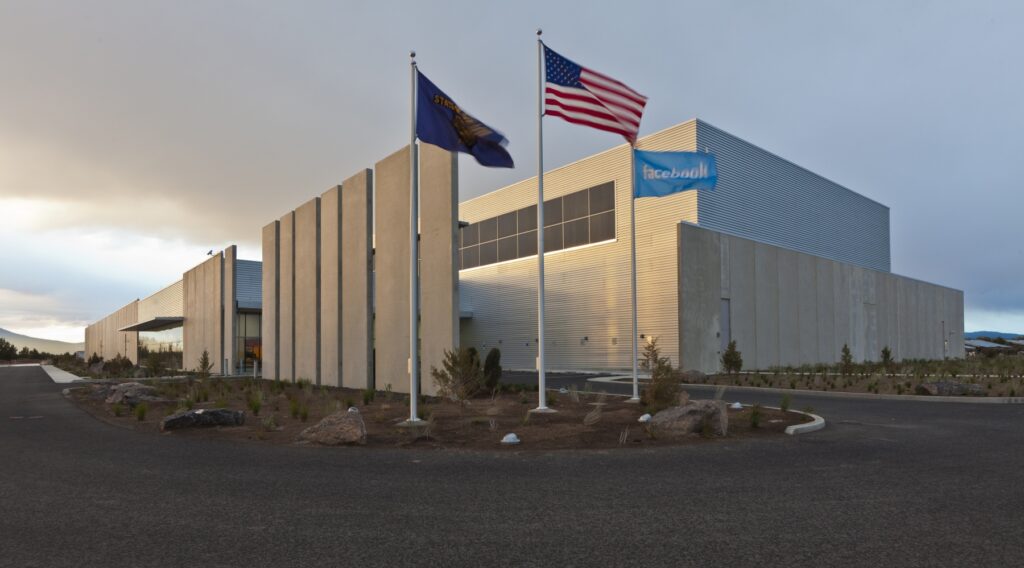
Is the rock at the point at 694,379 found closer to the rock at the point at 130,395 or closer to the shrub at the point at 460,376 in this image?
the shrub at the point at 460,376

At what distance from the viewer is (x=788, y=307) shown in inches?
1587

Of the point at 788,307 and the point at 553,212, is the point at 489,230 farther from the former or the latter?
the point at 788,307

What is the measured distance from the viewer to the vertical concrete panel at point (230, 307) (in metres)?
40.1

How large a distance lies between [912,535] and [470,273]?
4649 cm

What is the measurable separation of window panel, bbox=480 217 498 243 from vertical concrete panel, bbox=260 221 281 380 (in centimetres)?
2033

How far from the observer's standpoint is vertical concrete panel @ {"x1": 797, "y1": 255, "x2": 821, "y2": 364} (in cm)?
4128

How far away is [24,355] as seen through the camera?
9481 cm

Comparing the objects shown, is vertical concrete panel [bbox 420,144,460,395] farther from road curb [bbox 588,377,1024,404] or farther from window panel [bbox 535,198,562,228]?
window panel [bbox 535,198,562,228]

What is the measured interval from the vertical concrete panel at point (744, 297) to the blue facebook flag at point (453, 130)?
984 inches

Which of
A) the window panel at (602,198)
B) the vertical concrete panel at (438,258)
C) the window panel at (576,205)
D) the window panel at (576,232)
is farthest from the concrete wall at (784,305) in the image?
the vertical concrete panel at (438,258)

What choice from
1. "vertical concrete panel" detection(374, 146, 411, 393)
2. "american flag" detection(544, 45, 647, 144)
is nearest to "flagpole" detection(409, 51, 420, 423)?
"american flag" detection(544, 45, 647, 144)

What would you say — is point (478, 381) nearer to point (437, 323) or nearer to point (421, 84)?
point (437, 323)

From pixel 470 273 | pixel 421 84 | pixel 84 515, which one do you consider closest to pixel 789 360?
pixel 470 273

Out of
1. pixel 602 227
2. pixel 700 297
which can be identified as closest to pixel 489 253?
pixel 602 227
